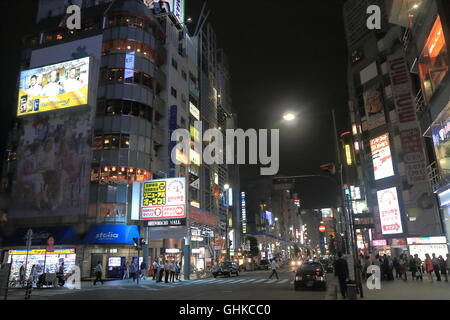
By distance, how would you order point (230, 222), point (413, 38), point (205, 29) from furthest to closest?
point (230, 222) < point (205, 29) < point (413, 38)

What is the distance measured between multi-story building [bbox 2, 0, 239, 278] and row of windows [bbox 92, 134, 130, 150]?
116 mm

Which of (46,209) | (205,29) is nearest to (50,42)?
(46,209)

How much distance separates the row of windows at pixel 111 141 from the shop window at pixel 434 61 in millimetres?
30261

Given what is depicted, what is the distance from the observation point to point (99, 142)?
40.4 m

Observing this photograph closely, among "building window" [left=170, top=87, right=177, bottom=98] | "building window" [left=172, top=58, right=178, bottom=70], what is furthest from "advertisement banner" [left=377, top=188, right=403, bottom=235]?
"building window" [left=172, top=58, right=178, bottom=70]

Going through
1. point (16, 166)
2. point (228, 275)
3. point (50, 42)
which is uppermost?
point (50, 42)

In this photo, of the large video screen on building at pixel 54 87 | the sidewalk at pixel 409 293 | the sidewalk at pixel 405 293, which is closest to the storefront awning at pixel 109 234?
the large video screen on building at pixel 54 87

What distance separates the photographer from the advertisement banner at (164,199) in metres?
35.6

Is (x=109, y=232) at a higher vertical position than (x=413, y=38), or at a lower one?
lower

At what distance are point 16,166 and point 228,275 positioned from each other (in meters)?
28.4

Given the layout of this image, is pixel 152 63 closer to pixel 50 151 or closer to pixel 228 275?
pixel 50 151

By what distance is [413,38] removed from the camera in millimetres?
23844

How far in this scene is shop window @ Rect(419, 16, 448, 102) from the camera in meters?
18.6

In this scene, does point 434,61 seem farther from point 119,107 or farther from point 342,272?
point 119,107
